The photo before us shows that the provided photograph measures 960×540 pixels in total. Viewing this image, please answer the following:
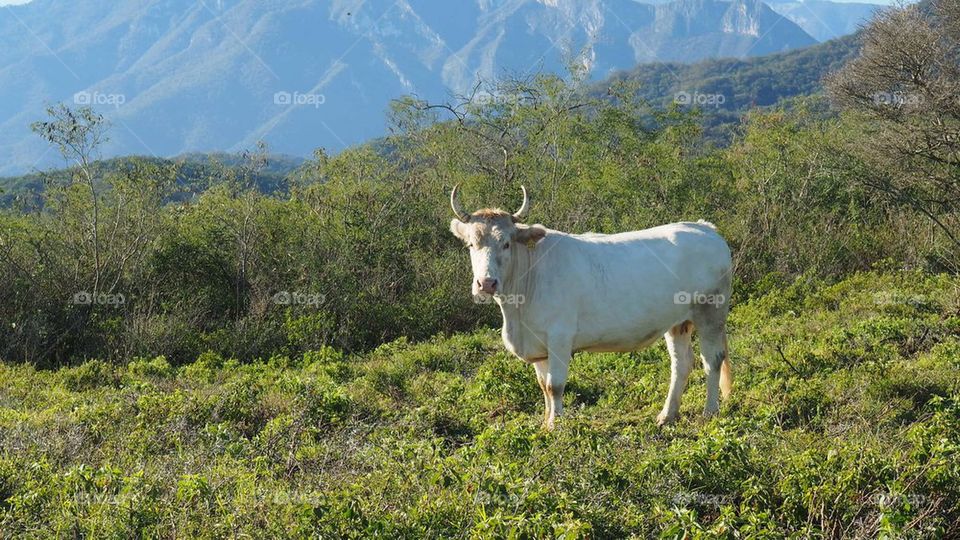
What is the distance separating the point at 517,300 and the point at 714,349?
6.73ft

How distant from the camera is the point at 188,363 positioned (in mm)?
10836

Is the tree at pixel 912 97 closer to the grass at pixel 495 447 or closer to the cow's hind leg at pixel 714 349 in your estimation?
the grass at pixel 495 447

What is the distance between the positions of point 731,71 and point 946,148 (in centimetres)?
14255

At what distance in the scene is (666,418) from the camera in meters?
7.43

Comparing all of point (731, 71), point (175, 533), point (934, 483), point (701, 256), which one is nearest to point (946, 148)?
point (701, 256)

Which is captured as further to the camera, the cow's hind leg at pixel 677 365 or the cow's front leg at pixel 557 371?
the cow's hind leg at pixel 677 365

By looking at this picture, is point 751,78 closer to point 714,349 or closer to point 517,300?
point 714,349

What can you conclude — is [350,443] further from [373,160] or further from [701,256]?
[373,160]

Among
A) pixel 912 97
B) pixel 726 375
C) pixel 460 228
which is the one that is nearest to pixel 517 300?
pixel 460 228

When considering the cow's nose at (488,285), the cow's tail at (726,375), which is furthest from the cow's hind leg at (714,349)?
the cow's nose at (488,285)

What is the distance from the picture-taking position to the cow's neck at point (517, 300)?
23.6ft

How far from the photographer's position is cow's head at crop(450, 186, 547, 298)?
6.80m

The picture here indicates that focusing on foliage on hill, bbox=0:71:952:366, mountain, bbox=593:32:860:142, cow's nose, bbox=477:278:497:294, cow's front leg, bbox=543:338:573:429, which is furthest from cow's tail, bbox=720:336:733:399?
mountain, bbox=593:32:860:142

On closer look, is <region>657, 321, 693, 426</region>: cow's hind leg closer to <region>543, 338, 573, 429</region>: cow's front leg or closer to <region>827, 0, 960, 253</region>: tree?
<region>543, 338, 573, 429</region>: cow's front leg
